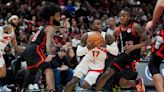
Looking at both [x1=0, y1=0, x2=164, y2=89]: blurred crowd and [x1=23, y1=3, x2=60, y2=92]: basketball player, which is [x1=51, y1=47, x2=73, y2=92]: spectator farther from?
[x1=23, y1=3, x2=60, y2=92]: basketball player

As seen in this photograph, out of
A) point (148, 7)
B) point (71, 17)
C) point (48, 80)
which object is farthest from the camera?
point (148, 7)

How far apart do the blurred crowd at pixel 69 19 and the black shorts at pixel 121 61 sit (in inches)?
98.5

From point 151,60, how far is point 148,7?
13633 millimetres

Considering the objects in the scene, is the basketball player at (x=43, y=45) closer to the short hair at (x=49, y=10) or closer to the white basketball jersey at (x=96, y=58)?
the short hair at (x=49, y=10)

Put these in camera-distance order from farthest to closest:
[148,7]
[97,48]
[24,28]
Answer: [148,7], [24,28], [97,48]

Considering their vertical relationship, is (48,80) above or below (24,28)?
below

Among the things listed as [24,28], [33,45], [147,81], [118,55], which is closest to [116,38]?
[118,55]

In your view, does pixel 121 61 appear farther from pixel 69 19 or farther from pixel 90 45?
pixel 69 19

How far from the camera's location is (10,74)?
1327cm

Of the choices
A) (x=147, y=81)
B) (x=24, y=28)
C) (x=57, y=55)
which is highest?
(x=24, y=28)

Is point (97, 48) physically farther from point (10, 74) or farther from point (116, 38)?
point (10, 74)

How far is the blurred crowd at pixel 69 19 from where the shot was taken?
13703 millimetres

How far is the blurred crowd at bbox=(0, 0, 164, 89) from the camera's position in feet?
45.0

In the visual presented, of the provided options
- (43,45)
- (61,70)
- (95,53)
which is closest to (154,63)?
(95,53)
